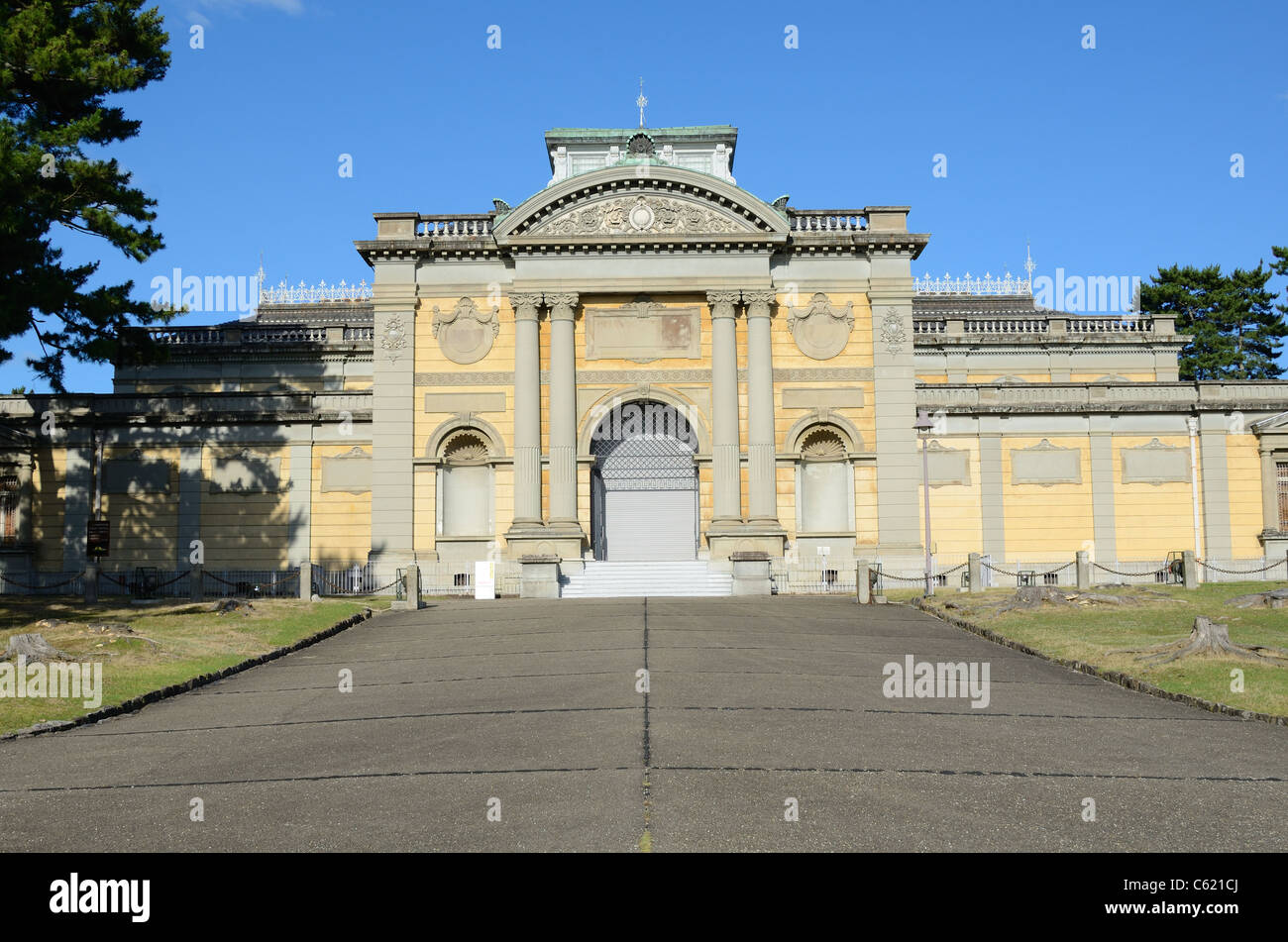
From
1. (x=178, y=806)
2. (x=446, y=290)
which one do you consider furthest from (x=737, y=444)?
(x=178, y=806)

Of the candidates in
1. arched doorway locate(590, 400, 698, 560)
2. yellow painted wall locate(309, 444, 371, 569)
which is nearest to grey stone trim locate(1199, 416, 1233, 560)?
arched doorway locate(590, 400, 698, 560)

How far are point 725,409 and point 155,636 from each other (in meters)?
19.2

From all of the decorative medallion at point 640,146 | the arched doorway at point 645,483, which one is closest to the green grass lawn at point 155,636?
the arched doorway at point 645,483

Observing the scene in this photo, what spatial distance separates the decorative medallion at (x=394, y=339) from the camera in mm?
34781

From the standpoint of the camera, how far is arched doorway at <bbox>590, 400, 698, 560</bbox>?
117ft

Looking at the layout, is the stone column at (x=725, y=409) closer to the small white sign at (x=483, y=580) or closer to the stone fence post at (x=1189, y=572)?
the small white sign at (x=483, y=580)

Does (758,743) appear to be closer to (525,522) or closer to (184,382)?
(525,522)

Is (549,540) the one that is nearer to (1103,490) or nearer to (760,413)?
(760,413)

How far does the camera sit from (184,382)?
42375 mm

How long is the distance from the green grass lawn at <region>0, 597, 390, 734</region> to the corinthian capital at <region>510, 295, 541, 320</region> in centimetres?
1060

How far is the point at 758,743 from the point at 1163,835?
3.84 metres

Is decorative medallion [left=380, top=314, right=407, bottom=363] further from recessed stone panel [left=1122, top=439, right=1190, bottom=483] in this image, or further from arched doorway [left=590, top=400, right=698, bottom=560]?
recessed stone panel [left=1122, top=439, right=1190, bottom=483]

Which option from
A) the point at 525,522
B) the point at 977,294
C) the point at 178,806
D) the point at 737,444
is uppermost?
the point at 977,294
